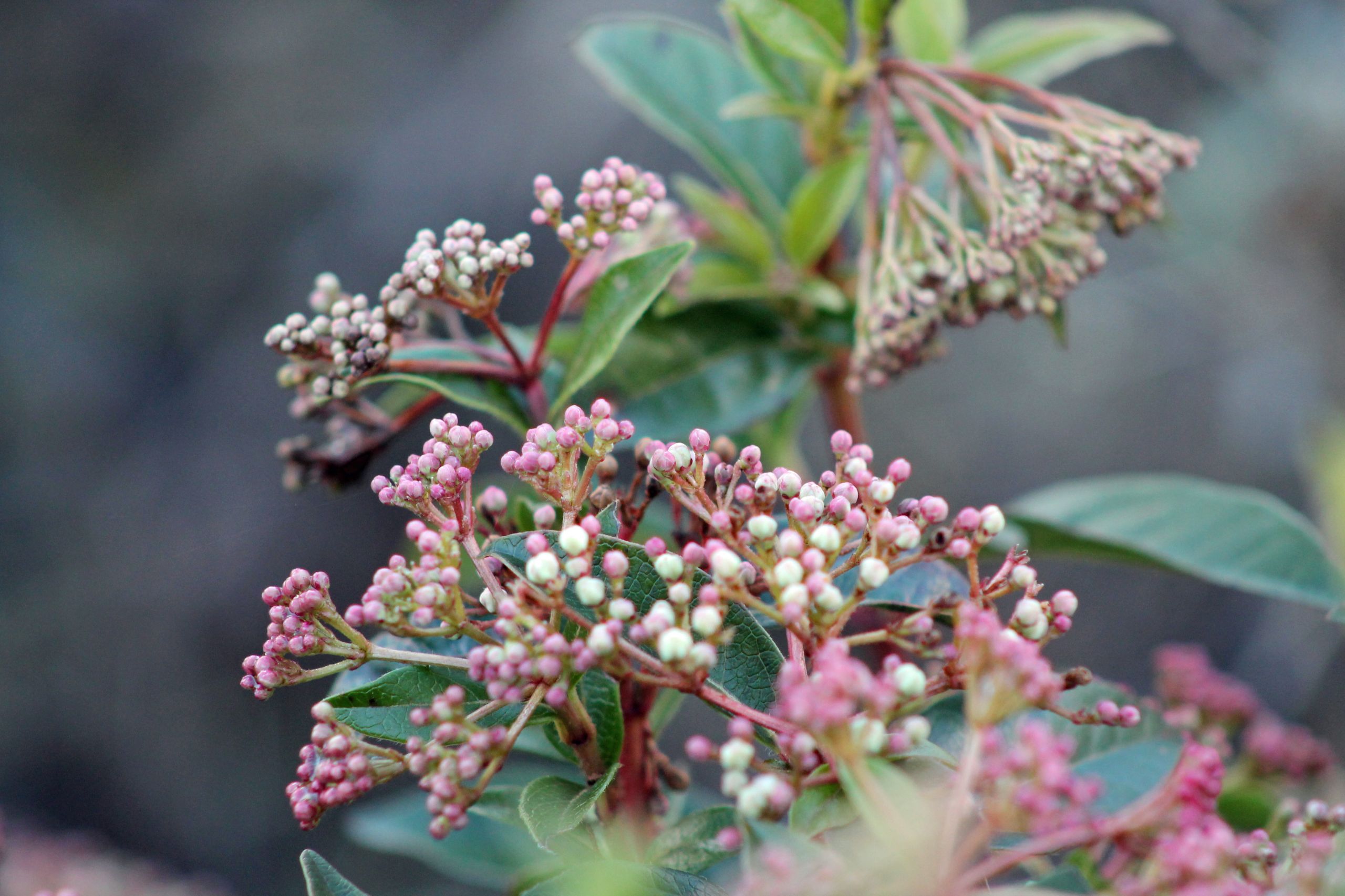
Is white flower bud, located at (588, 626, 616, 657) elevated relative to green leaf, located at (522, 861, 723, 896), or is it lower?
elevated

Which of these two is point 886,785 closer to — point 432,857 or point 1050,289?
point 1050,289

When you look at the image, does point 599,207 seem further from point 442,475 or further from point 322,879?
point 322,879

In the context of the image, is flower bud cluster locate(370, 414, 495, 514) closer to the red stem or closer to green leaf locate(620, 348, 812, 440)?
the red stem

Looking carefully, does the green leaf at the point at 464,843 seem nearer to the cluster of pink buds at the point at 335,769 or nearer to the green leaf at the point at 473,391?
the green leaf at the point at 473,391

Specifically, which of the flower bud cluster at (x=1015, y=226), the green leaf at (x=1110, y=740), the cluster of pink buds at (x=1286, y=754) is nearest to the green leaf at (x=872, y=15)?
the flower bud cluster at (x=1015, y=226)

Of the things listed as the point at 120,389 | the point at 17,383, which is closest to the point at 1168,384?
the point at 120,389

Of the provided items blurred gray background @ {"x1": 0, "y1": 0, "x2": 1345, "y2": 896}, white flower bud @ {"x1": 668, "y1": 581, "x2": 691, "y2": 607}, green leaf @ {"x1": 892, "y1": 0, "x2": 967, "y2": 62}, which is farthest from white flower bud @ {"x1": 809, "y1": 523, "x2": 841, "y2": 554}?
blurred gray background @ {"x1": 0, "y1": 0, "x2": 1345, "y2": 896}

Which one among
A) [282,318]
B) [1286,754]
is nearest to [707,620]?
[1286,754]

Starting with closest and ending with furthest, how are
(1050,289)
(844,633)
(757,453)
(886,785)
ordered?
(886,785)
(757,453)
(1050,289)
(844,633)
